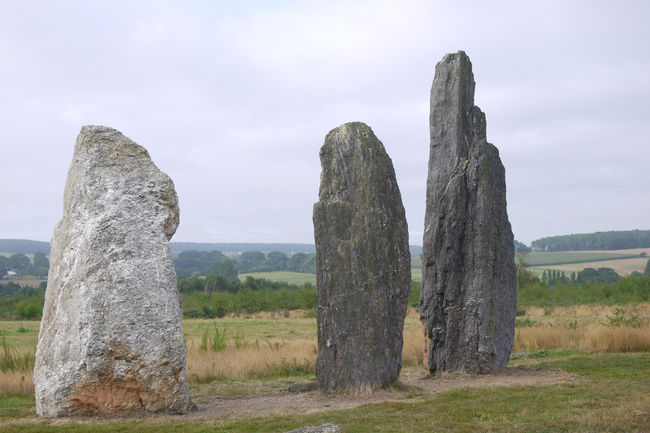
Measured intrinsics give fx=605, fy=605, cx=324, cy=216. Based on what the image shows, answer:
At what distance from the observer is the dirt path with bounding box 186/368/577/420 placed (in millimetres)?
9148

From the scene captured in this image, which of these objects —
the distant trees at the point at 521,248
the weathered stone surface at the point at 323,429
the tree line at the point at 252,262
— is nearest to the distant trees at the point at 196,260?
the tree line at the point at 252,262

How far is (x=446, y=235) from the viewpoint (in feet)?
41.1

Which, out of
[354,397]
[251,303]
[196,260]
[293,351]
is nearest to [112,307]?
[354,397]

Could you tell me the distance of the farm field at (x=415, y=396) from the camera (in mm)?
7805

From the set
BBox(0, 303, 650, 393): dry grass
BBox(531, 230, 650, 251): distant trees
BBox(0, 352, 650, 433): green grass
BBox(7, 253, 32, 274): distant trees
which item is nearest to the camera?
BBox(0, 352, 650, 433): green grass

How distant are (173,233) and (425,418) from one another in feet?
15.4

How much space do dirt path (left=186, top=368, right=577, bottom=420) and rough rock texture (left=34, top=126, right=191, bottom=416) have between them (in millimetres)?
896

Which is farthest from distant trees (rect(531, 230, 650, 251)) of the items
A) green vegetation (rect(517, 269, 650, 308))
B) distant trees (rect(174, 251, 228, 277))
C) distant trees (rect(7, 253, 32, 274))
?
distant trees (rect(7, 253, 32, 274))

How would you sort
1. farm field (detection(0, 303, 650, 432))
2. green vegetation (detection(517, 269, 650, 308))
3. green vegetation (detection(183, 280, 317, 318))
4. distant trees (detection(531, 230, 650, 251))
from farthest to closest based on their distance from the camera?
distant trees (detection(531, 230, 650, 251)), green vegetation (detection(183, 280, 317, 318)), green vegetation (detection(517, 269, 650, 308)), farm field (detection(0, 303, 650, 432))

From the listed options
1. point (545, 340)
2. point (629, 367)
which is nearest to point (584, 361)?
point (629, 367)

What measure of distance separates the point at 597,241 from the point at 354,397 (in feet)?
373

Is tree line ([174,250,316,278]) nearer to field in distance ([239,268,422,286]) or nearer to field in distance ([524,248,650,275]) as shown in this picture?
field in distance ([239,268,422,286])

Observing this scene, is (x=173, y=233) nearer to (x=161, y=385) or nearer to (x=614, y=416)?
(x=161, y=385)

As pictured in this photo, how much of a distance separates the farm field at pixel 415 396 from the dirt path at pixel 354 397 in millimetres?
18
